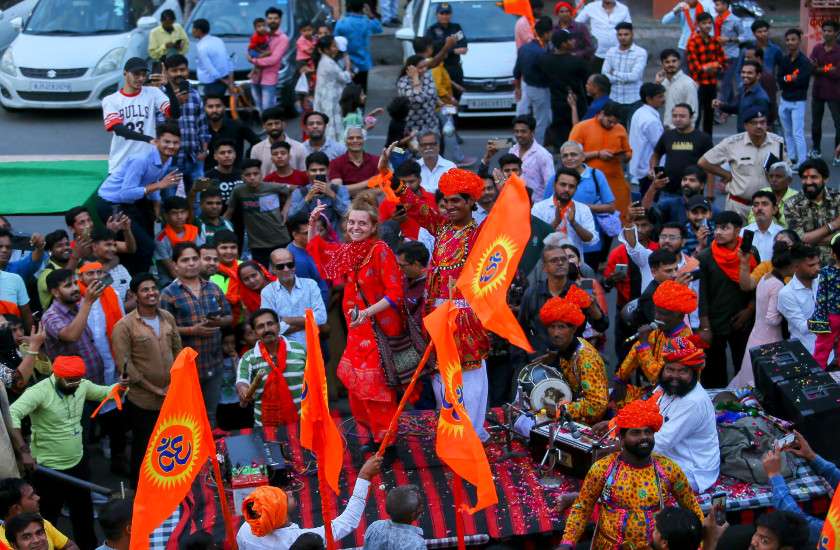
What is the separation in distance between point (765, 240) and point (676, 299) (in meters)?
2.05

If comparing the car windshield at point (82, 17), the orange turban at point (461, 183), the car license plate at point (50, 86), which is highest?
the orange turban at point (461, 183)

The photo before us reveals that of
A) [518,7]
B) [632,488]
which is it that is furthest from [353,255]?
[518,7]

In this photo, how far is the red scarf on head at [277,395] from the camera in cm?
883

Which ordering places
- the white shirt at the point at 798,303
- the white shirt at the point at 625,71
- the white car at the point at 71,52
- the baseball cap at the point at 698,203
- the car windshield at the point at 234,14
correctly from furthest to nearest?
the car windshield at the point at 234,14 → the white car at the point at 71,52 → the white shirt at the point at 625,71 → the baseball cap at the point at 698,203 → the white shirt at the point at 798,303

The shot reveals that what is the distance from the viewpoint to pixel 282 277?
958cm

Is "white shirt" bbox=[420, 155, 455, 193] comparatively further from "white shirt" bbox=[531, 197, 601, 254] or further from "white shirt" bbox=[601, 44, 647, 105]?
"white shirt" bbox=[601, 44, 647, 105]

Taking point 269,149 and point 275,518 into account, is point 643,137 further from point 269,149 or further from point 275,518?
point 275,518

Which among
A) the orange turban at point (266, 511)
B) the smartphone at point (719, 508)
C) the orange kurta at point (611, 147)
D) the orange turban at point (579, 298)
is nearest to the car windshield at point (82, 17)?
the orange kurta at point (611, 147)

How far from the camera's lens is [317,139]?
39.7ft

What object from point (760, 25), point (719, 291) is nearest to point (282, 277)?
point (719, 291)

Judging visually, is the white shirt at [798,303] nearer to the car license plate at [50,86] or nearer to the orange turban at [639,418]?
the orange turban at [639,418]

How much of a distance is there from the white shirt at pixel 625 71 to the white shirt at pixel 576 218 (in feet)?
12.8

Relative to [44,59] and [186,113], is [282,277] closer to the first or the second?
[186,113]

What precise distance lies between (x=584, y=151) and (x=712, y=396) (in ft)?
12.4
